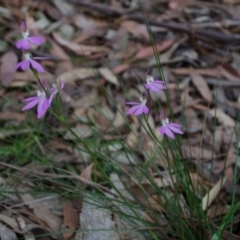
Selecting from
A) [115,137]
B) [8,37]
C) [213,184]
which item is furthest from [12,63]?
[213,184]

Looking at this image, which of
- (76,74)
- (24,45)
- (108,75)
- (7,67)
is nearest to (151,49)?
(108,75)

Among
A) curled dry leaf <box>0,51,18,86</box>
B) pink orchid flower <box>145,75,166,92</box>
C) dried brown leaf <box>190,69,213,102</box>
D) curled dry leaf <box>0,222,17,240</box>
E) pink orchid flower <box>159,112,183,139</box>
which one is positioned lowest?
dried brown leaf <box>190,69,213,102</box>

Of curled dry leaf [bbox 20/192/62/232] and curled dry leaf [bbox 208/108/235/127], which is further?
curled dry leaf [bbox 208/108/235/127]

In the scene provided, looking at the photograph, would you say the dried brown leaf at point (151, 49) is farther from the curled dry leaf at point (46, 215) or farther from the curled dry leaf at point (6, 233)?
the curled dry leaf at point (6, 233)

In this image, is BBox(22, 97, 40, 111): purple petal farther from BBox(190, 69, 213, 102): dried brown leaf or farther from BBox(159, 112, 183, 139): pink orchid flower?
BBox(190, 69, 213, 102): dried brown leaf

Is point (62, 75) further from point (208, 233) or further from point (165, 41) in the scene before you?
point (208, 233)

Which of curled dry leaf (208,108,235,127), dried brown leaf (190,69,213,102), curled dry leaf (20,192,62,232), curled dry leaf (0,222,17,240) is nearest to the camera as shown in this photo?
curled dry leaf (0,222,17,240)

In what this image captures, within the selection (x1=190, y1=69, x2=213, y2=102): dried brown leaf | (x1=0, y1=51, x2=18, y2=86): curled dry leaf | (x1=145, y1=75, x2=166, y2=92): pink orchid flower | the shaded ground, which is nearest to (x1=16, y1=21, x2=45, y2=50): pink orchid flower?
(x1=145, y1=75, x2=166, y2=92): pink orchid flower

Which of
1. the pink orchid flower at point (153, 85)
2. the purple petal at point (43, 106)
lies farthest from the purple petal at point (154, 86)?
the purple petal at point (43, 106)
